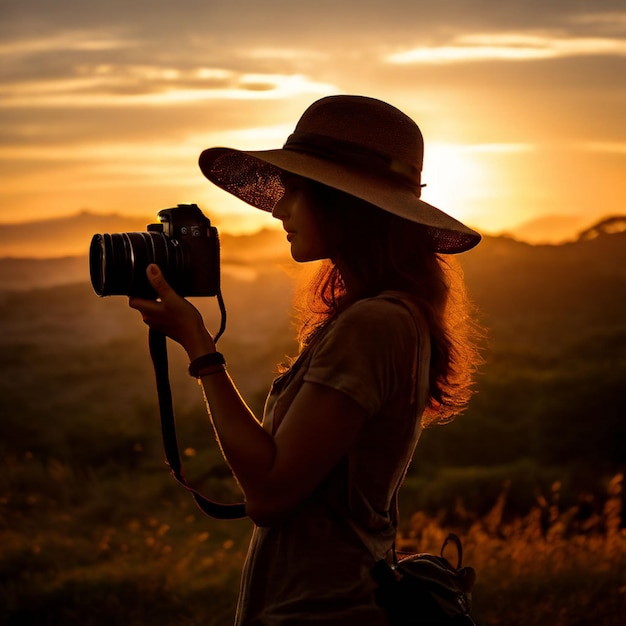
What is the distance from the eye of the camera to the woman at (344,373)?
6.07ft

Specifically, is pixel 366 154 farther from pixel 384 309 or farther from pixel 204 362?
pixel 204 362

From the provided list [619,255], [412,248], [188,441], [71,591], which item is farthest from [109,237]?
[619,255]

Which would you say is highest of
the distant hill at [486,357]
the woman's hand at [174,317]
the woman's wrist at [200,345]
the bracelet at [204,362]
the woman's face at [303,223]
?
the woman's face at [303,223]

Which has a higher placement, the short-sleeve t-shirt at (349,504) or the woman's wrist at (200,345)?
the woman's wrist at (200,345)

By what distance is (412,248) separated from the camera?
2.14m

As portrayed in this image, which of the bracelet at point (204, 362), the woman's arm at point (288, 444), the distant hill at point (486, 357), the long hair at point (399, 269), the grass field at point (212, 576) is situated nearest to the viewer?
the woman's arm at point (288, 444)

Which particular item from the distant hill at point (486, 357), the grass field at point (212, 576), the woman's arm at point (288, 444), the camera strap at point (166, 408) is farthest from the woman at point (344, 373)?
the distant hill at point (486, 357)

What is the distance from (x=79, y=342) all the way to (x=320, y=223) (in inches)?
754

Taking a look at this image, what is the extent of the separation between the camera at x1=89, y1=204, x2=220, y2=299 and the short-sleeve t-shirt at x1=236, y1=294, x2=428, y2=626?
37cm

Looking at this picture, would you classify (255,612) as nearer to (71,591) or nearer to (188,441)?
(71,591)

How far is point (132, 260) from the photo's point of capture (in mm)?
2143

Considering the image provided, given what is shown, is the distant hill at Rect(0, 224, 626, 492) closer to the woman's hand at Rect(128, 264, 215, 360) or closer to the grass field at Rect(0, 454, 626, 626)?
the grass field at Rect(0, 454, 626, 626)

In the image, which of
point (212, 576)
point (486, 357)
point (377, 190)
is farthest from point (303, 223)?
point (486, 357)

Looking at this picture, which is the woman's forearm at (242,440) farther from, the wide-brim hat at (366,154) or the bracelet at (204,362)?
the wide-brim hat at (366,154)
